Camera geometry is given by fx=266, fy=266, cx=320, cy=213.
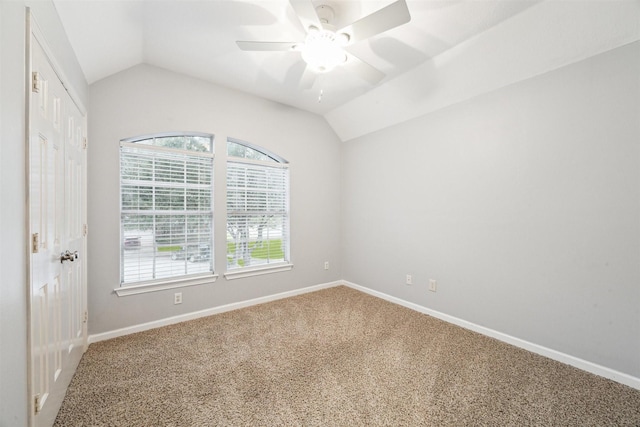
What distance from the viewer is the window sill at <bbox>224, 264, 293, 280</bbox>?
10.7 feet

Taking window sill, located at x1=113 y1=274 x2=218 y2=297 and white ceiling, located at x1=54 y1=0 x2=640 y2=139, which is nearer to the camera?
white ceiling, located at x1=54 y1=0 x2=640 y2=139

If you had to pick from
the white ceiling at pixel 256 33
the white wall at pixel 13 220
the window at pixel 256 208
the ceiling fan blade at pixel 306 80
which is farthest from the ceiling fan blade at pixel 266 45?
the window at pixel 256 208

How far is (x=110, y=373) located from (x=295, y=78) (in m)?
3.18

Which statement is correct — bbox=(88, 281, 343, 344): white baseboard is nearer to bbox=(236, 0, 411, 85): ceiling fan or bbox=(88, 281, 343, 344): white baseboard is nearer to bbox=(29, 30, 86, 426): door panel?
bbox=(29, 30, 86, 426): door panel

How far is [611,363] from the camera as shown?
6.46ft

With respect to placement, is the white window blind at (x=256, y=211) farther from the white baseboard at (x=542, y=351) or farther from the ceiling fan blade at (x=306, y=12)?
the ceiling fan blade at (x=306, y=12)

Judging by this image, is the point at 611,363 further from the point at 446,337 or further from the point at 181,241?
the point at 181,241

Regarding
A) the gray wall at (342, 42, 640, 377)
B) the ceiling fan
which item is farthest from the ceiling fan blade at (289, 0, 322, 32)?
the gray wall at (342, 42, 640, 377)

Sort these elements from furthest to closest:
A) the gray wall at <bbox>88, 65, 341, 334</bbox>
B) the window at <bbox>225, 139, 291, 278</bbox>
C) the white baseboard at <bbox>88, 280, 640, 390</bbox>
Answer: the window at <bbox>225, 139, 291, 278</bbox> → the gray wall at <bbox>88, 65, 341, 334</bbox> → the white baseboard at <bbox>88, 280, 640, 390</bbox>

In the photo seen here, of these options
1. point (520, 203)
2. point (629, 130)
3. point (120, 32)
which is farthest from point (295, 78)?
point (629, 130)

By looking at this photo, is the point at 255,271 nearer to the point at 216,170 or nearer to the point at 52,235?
the point at 216,170

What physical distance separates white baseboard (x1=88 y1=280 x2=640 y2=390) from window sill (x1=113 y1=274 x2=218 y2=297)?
0.33 metres

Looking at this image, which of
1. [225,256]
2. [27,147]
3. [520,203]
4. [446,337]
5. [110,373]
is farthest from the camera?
[225,256]

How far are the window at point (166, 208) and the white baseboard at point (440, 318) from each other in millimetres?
437
